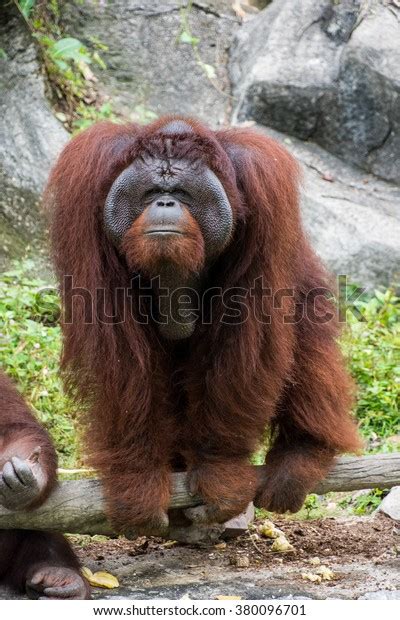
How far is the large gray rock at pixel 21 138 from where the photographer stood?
22.0 ft

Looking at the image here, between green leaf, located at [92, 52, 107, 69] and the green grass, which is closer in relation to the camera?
the green grass

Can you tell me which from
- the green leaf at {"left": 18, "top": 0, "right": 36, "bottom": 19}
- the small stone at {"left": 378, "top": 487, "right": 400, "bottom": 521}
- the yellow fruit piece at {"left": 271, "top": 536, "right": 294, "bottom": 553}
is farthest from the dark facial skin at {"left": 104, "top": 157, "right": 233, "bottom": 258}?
the green leaf at {"left": 18, "top": 0, "right": 36, "bottom": 19}

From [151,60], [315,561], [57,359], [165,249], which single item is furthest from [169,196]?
[151,60]

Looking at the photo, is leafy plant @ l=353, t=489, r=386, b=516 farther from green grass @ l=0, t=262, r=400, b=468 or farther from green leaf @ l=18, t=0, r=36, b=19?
green leaf @ l=18, t=0, r=36, b=19

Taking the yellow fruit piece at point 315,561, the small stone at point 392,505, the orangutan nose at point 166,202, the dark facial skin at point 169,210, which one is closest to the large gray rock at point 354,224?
the small stone at point 392,505

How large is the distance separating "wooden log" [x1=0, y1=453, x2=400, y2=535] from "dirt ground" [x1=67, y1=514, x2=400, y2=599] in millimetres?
293

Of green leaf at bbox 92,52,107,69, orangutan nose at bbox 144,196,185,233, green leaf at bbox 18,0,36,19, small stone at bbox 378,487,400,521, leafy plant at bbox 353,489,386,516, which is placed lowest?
leafy plant at bbox 353,489,386,516

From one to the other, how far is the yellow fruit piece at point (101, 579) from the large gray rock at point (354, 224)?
3621 millimetres

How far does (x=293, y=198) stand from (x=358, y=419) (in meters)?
2.17

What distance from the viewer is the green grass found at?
17.5ft

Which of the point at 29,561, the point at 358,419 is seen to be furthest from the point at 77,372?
the point at 358,419

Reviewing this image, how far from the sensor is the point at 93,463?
12.1ft

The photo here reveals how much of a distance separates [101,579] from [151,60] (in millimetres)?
5056

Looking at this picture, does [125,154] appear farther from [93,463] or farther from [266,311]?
[93,463]
